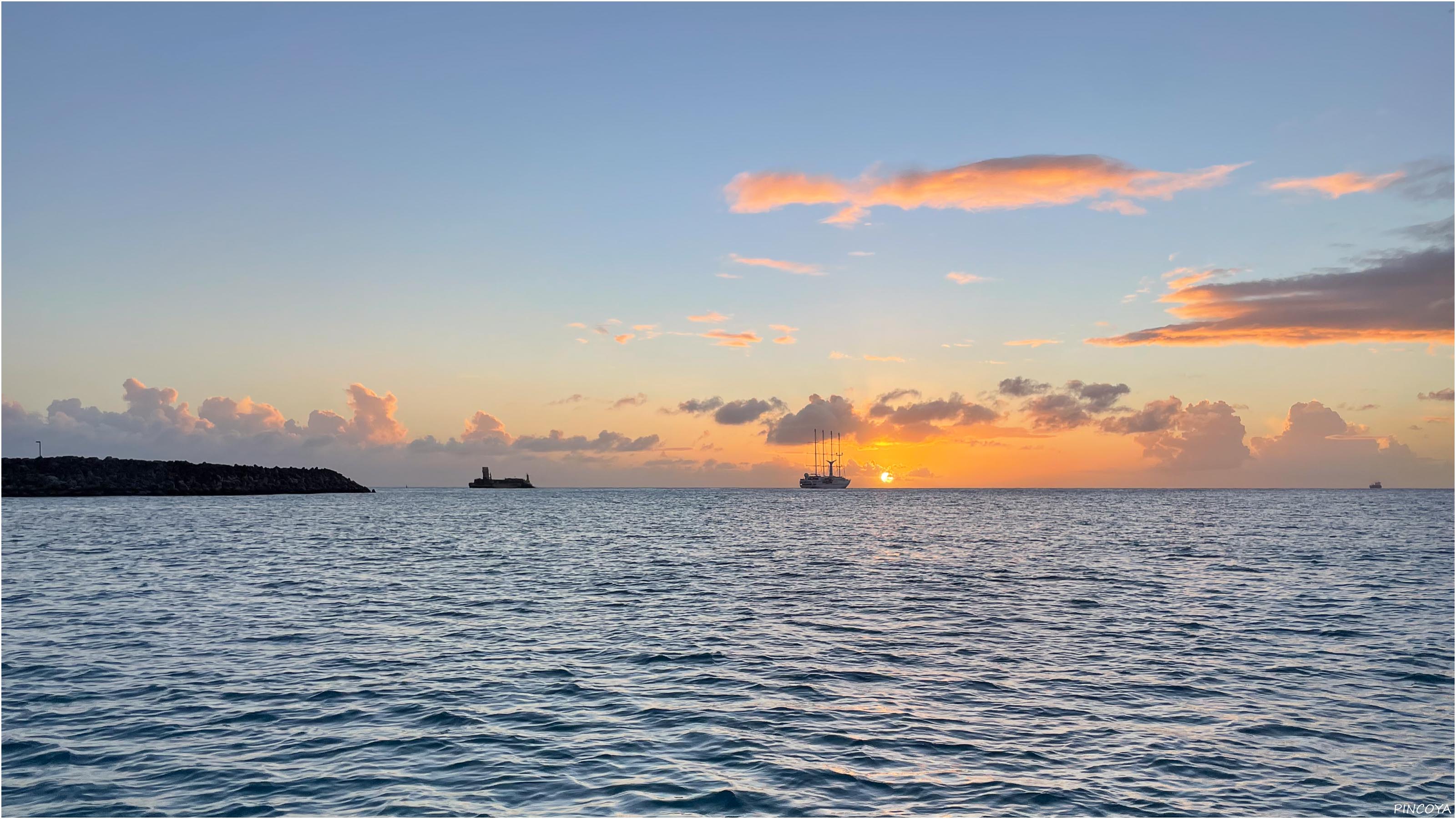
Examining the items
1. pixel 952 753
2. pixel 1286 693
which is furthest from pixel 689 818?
pixel 1286 693

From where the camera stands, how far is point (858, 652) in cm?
2583

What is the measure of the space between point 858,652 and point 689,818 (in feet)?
43.1

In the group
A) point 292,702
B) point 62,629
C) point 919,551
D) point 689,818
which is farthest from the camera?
point 919,551

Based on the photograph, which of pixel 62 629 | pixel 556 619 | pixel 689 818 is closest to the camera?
pixel 689 818

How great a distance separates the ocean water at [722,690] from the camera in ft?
48.3

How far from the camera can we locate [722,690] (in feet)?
69.4

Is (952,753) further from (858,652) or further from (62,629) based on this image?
(62,629)

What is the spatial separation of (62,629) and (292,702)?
1552 cm

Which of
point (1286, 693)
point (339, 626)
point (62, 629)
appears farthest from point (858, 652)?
point (62, 629)

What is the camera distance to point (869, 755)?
1630 centimetres

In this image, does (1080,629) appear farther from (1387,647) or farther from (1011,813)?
(1011,813)

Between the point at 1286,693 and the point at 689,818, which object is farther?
the point at 1286,693

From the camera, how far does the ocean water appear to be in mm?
14711

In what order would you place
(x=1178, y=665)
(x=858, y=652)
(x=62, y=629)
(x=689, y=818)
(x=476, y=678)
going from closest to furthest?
(x=689, y=818) < (x=476, y=678) < (x=1178, y=665) < (x=858, y=652) < (x=62, y=629)
